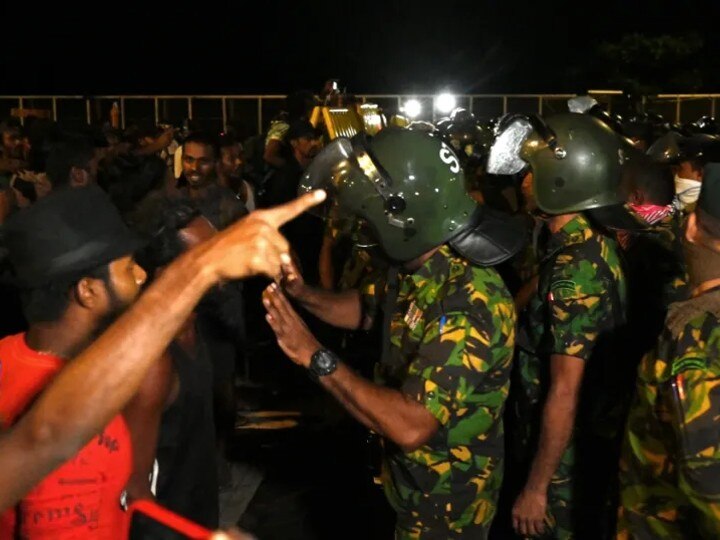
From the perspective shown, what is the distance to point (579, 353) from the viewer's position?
12.2ft

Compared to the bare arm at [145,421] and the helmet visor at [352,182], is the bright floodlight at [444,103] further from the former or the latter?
the bare arm at [145,421]

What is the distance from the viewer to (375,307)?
4418 millimetres

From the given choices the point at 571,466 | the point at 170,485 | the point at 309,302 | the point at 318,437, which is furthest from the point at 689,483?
the point at 318,437

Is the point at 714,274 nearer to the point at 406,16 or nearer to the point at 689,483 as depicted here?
the point at 689,483

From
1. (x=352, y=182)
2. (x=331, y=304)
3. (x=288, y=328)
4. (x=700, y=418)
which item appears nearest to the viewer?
(x=700, y=418)

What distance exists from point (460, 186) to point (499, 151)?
128cm

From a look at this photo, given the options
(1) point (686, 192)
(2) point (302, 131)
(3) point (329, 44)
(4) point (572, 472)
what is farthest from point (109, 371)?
(3) point (329, 44)

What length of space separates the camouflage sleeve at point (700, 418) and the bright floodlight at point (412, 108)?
495 inches

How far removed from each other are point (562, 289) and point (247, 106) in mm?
15310

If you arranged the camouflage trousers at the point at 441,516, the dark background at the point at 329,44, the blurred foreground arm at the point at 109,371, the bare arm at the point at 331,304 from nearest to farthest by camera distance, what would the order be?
Result: the blurred foreground arm at the point at 109,371 → the camouflage trousers at the point at 441,516 → the bare arm at the point at 331,304 → the dark background at the point at 329,44

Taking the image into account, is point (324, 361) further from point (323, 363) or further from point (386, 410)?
point (386, 410)

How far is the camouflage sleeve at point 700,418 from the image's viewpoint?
2391 mm

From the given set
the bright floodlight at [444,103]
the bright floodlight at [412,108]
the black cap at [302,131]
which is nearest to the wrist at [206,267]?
the black cap at [302,131]

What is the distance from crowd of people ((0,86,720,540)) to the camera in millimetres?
2006
